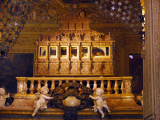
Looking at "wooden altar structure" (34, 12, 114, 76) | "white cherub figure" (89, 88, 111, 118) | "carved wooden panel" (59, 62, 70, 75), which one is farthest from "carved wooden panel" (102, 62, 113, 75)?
"white cherub figure" (89, 88, 111, 118)

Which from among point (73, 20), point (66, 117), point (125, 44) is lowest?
point (66, 117)

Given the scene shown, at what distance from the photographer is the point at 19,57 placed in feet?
35.3

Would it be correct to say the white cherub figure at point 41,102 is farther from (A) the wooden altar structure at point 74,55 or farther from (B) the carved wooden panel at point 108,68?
(B) the carved wooden panel at point 108,68

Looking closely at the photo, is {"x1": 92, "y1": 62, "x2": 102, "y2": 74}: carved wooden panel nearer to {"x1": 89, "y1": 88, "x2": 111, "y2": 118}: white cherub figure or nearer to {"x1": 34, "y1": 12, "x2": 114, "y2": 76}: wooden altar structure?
{"x1": 34, "y1": 12, "x2": 114, "y2": 76}: wooden altar structure

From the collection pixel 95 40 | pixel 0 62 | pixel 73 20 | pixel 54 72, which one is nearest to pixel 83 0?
pixel 73 20

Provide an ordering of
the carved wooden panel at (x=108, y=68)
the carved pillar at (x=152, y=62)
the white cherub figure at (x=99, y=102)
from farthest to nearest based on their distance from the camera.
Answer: the carved wooden panel at (x=108, y=68) < the white cherub figure at (x=99, y=102) < the carved pillar at (x=152, y=62)

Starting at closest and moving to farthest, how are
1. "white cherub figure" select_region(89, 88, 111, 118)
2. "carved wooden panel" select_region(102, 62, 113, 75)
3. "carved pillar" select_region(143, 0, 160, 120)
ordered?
"carved pillar" select_region(143, 0, 160, 120) → "white cherub figure" select_region(89, 88, 111, 118) → "carved wooden panel" select_region(102, 62, 113, 75)

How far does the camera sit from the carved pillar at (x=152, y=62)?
5.33 m

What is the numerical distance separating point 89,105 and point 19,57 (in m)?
4.70

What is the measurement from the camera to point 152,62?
5.43 metres

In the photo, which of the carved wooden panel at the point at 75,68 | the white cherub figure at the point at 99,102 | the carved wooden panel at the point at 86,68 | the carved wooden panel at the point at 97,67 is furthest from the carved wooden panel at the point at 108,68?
the white cherub figure at the point at 99,102

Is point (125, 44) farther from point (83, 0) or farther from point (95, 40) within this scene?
point (83, 0)

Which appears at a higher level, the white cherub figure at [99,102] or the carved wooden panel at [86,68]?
the carved wooden panel at [86,68]

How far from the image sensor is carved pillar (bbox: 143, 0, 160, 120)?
533cm
